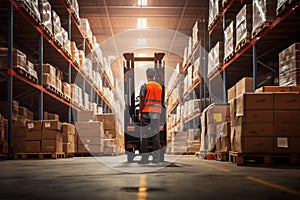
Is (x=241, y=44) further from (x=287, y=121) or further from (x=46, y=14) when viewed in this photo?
(x=46, y=14)

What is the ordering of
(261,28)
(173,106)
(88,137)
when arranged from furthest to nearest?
(173,106), (88,137), (261,28)

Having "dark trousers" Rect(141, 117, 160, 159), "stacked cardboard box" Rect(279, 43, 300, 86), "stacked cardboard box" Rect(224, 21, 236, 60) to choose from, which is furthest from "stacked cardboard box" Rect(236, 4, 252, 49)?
"dark trousers" Rect(141, 117, 160, 159)

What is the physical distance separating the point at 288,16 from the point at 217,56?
449cm

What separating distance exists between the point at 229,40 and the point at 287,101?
390 centimetres

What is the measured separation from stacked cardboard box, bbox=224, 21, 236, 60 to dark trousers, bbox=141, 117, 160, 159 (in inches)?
142

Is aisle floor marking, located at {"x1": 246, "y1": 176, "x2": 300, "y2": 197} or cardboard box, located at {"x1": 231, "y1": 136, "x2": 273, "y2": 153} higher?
cardboard box, located at {"x1": 231, "y1": 136, "x2": 273, "y2": 153}

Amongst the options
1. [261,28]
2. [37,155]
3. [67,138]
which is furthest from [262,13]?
[67,138]

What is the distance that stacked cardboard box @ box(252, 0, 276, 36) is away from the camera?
7660mm

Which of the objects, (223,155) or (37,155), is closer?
(223,155)

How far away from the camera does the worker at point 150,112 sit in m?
A: 7.32

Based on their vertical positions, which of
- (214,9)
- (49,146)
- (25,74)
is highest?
(214,9)

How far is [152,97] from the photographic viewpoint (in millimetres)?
7328

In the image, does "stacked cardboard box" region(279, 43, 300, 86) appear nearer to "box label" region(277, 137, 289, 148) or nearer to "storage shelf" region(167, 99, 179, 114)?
"box label" region(277, 137, 289, 148)

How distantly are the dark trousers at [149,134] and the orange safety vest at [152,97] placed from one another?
257 millimetres
